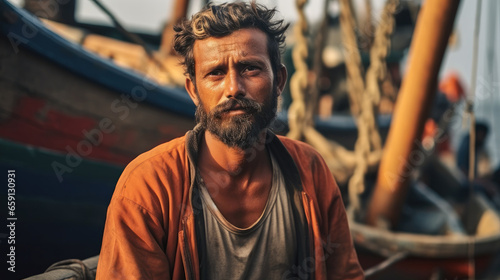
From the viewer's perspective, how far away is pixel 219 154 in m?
1.49

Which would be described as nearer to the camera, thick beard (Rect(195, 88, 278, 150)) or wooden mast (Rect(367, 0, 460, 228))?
thick beard (Rect(195, 88, 278, 150))

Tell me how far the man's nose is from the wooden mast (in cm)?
184

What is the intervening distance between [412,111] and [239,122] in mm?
1847

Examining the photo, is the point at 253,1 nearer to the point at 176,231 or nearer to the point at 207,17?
the point at 207,17

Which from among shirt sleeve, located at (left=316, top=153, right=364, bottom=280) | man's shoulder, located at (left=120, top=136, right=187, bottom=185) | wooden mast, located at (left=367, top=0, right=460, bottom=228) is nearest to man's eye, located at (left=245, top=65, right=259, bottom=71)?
man's shoulder, located at (left=120, top=136, right=187, bottom=185)

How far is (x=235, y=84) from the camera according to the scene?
4.37 feet

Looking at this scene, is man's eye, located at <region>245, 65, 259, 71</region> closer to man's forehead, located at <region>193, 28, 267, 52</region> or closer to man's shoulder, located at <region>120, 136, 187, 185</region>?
man's forehead, located at <region>193, 28, 267, 52</region>

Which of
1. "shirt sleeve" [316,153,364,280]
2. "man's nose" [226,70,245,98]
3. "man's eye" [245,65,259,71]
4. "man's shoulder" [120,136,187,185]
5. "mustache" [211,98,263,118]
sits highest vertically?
"man's eye" [245,65,259,71]

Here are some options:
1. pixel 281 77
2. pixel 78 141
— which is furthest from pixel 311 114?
pixel 281 77

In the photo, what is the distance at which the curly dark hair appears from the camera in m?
1.35

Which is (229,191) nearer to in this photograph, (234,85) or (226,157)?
(226,157)

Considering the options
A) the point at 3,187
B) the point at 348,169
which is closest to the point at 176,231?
the point at 3,187

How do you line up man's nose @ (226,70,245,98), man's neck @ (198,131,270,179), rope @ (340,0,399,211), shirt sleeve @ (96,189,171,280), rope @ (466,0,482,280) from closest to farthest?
shirt sleeve @ (96,189,171,280)
man's nose @ (226,70,245,98)
man's neck @ (198,131,270,179)
rope @ (466,0,482,280)
rope @ (340,0,399,211)

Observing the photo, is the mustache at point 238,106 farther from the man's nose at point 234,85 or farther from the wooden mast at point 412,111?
the wooden mast at point 412,111
